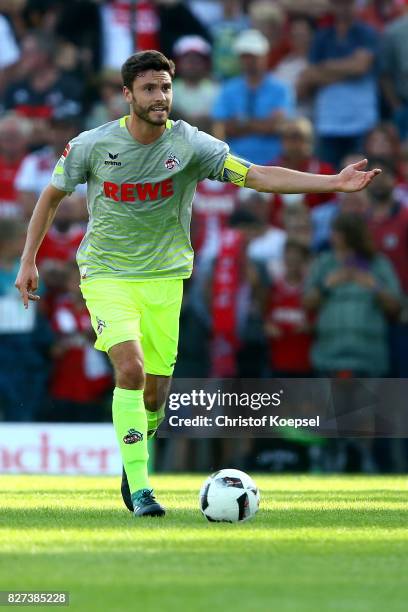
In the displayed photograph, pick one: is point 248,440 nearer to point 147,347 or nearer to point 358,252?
point 358,252

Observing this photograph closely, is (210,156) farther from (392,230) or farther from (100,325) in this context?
(392,230)

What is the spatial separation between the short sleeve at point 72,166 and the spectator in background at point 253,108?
788cm

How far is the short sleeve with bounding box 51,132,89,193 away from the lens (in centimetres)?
818

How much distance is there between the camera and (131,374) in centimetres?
781

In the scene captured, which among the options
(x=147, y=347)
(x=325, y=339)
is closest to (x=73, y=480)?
(x=325, y=339)

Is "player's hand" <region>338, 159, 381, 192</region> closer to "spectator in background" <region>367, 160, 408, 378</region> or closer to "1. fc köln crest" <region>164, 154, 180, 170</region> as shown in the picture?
"1. fc köln crest" <region>164, 154, 180, 170</region>

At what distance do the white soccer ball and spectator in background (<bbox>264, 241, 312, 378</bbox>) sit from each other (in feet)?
22.9

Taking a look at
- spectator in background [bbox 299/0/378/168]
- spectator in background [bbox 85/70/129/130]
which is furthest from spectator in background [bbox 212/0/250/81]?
spectator in background [bbox 85/70/129/130]

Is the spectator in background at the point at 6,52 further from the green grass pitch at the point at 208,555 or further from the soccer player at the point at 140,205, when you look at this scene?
the soccer player at the point at 140,205

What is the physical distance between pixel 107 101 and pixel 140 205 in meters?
8.59

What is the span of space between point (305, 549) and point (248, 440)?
26.8 ft

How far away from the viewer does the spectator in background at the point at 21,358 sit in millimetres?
14805

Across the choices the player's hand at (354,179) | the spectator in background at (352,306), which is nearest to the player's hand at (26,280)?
the player's hand at (354,179)

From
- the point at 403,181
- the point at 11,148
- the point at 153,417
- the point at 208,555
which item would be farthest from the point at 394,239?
the point at 208,555
